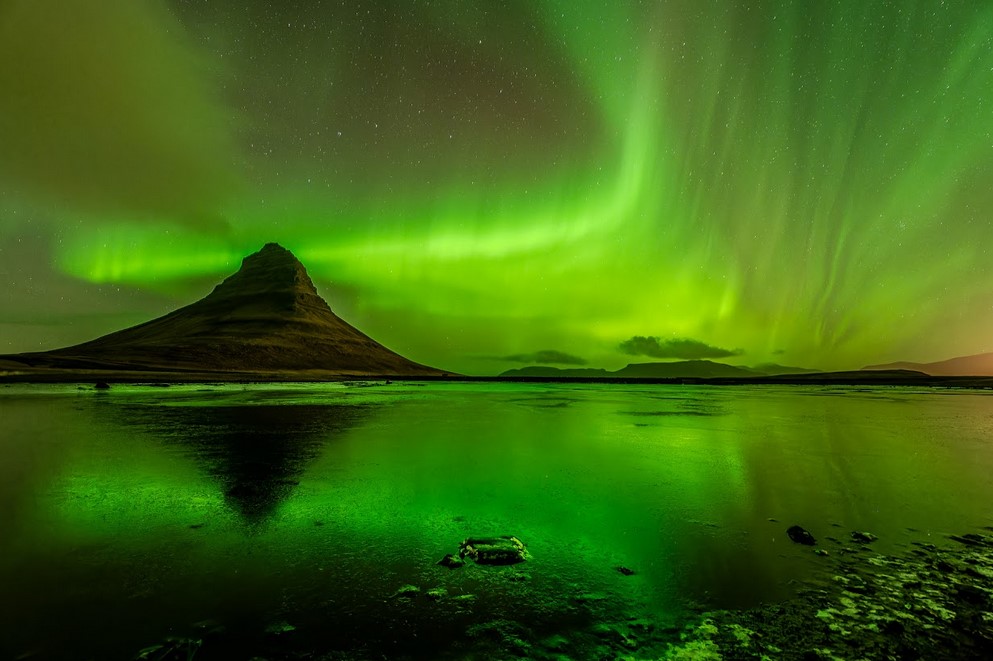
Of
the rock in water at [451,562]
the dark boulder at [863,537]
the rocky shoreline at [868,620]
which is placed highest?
the rocky shoreline at [868,620]

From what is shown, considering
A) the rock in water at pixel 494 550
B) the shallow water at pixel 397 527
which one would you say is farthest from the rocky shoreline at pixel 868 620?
the rock in water at pixel 494 550

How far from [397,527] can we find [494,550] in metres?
3.20

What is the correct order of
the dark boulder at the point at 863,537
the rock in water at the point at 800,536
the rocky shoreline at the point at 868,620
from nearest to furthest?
1. the rocky shoreline at the point at 868,620
2. the rock in water at the point at 800,536
3. the dark boulder at the point at 863,537

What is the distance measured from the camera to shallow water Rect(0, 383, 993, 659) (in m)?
7.06

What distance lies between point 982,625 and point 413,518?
38.3ft

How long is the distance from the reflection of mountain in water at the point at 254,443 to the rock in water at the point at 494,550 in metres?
6.08

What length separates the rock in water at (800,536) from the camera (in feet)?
36.0

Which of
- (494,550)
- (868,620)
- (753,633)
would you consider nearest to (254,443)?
(494,550)

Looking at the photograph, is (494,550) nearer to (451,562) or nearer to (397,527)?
(451,562)

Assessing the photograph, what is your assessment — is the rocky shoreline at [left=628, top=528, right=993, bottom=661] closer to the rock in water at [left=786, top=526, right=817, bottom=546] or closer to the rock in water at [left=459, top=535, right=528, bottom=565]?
the rock in water at [left=786, top=526, right=817, bottom=546]

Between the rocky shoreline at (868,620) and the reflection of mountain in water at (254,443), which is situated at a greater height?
the rocky shoreline at (868,620)

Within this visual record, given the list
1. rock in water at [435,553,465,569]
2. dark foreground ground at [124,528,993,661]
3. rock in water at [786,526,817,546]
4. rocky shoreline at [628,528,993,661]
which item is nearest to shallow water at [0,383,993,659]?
dark foreground ground at [124,528,993,661]

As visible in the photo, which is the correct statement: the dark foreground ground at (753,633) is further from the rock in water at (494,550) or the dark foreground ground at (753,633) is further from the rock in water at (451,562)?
the rock in water at (494,550)

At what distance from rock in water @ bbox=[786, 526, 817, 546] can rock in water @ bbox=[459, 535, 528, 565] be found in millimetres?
7048
